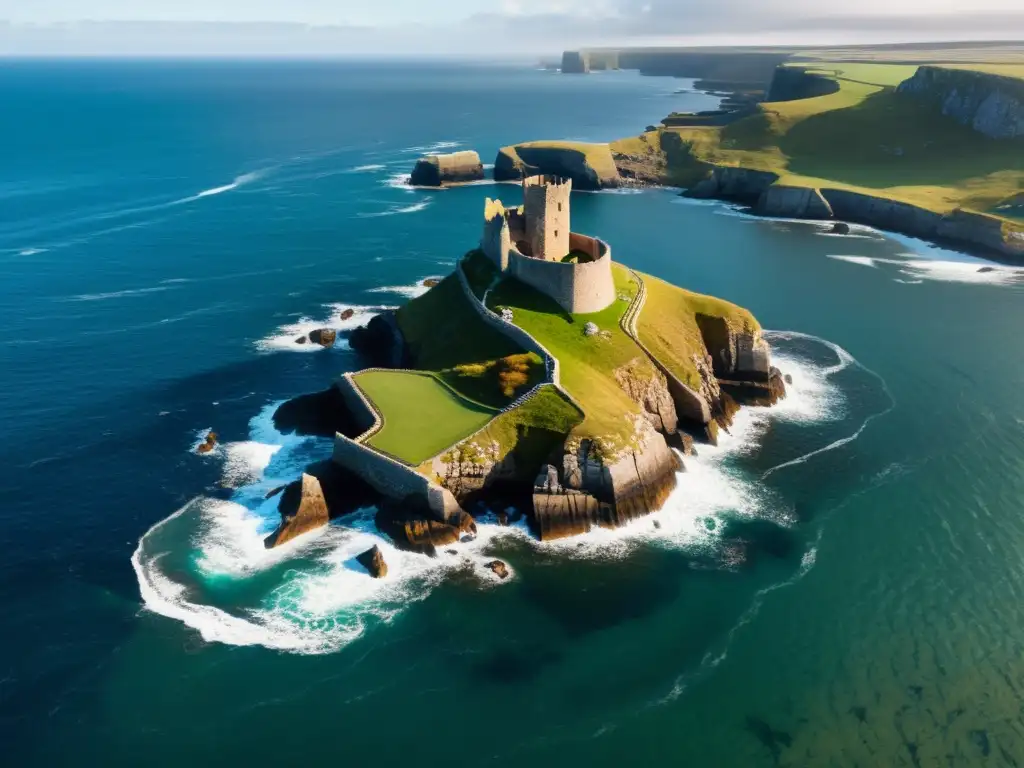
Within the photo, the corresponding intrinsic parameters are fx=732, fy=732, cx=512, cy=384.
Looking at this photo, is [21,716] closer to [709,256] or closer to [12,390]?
[12,390]

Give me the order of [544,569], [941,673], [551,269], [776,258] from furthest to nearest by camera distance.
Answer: [776,258], [551,269], [544,569], [941,673]

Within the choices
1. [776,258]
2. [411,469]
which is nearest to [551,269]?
[411,469]

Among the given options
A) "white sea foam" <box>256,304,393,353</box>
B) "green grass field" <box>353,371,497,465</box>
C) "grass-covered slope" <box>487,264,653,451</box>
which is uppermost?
"grass-covered slope" <box>487,264,653,451</box>

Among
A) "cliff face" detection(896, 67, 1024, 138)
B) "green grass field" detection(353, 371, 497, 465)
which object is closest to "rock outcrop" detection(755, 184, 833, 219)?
"cliff face" detection(896, 67, 1024, 138)

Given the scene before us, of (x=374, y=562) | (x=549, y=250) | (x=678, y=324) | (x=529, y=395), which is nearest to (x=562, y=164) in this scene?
(x=549, y=250)

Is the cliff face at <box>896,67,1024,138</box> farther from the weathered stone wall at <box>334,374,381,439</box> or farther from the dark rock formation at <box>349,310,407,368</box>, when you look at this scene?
the weathered stone wall at <box>334,374,381,439</box>
